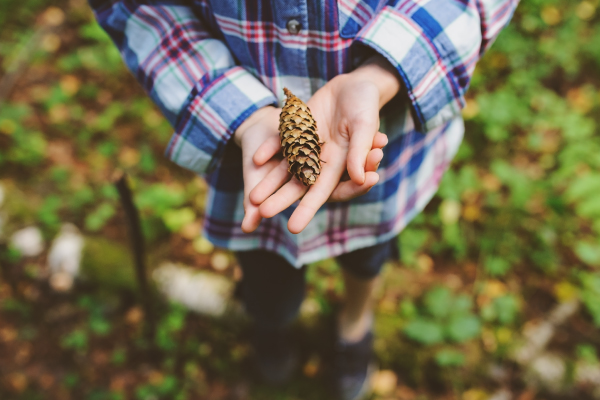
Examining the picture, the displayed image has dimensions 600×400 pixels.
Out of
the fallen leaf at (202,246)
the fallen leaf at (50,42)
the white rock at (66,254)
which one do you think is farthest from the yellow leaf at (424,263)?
the fallen leaf at (50,42)

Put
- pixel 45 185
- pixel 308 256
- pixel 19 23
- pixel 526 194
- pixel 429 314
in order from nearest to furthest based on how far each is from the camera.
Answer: pixel 308 256
pixel 429 314
pixel 526 194
pixel 45 185
pixel 19 23

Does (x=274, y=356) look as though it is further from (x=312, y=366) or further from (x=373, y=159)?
(x=373, y=159)

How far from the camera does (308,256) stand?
5.15 feet

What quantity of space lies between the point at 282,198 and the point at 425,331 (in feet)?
5.87

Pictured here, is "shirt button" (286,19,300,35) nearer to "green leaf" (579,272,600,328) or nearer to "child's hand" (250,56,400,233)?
"child's hand" (250,56,400,233)

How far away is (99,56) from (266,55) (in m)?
3.79

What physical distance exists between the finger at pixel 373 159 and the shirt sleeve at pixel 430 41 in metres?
0.29

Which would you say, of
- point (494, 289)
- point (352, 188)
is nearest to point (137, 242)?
point (352, 188)

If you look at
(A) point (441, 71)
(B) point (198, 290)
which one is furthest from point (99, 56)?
(A) point (441, 71)

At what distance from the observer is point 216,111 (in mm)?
1354

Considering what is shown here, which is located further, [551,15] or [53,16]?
[53,16]

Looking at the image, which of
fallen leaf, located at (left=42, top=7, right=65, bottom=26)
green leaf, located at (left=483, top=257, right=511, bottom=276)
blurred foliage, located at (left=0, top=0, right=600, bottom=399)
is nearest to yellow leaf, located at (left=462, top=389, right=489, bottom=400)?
blurred foliage, located at (left=0, top=0, right=600, bottom=399)

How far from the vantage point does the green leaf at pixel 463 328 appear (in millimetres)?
2475

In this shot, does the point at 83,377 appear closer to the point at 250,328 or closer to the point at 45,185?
the point at 250,328
